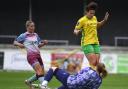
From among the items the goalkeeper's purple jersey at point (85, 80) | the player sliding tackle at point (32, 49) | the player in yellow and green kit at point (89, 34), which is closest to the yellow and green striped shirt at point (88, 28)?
the player in yellow and green kit at point (89, 34)

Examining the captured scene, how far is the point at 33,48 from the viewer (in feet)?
60.4

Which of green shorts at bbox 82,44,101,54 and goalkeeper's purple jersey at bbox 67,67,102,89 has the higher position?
green shorts at bbox 82,44,101,54

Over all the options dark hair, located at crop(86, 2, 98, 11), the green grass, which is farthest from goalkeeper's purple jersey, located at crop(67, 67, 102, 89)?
the green grass

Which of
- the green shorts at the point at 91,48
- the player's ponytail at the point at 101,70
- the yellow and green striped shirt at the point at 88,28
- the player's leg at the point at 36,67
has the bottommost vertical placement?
the player's leg at the point at 36,67

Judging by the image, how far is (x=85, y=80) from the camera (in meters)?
12.6

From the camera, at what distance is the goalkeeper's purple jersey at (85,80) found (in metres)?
12.6

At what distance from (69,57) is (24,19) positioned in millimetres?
10192

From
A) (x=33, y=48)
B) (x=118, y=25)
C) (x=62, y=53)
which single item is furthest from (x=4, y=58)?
(x=33, y=48)

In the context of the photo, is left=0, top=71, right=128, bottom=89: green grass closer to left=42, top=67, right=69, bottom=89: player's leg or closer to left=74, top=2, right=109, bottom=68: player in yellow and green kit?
left=74, top=2, right=109, bottom=68: player in yellow and green kit

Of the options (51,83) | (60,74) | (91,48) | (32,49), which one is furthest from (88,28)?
(51,83)

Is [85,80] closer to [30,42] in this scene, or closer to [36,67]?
[36,67]

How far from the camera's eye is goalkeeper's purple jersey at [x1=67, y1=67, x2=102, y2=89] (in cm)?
1258

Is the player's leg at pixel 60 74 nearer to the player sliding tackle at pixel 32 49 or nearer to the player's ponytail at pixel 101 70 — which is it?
the player's ponytail at pixel 101 70

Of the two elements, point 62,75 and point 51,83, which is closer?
point 62,75
